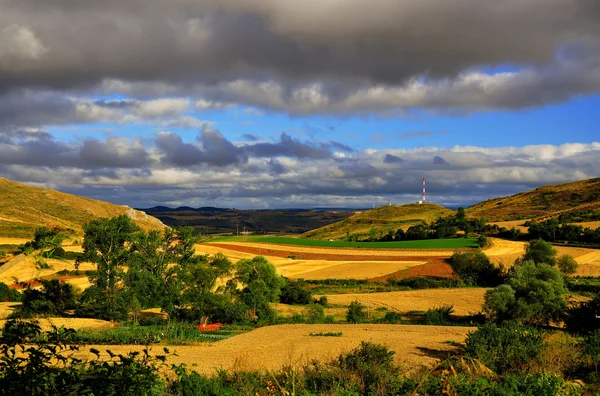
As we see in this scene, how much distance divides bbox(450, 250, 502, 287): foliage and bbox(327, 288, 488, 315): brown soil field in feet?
17.2

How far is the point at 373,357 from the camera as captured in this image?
1576 centimetres

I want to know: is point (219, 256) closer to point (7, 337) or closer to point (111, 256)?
point (111, 256)

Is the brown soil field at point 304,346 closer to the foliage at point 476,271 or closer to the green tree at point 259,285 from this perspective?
the green tree at point 259,285

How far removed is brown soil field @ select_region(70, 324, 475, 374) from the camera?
71.4 feet

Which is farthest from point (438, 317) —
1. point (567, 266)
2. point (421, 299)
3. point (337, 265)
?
point (337, 265)

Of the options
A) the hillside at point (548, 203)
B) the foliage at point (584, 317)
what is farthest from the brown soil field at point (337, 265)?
the hillside at point (548, 203)

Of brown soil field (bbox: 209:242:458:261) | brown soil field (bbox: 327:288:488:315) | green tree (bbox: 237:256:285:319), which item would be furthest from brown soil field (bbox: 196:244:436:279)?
green tree (bbox: 237:256:285:319)

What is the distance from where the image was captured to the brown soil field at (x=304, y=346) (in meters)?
21.8

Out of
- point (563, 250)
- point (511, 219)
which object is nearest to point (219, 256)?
point (563, 250)

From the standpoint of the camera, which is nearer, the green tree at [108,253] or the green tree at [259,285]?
the green tree at [108,253]

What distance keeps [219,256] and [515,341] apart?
26881 mm

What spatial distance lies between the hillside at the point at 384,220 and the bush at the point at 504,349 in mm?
116154

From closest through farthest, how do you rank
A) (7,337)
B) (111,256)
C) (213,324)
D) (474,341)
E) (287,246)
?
1. (7,337)
2. (474,341)
3. (213,324)
4. (111,256)
5. (287,246)

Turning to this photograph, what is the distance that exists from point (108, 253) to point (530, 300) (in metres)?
29.9
